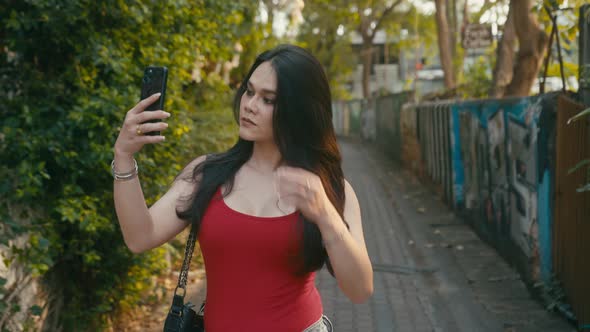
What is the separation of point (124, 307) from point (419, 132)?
36.5ft

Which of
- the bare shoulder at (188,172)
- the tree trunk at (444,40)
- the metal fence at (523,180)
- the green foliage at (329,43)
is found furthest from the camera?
the green foliage at (329,43)

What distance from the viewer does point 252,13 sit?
32.6ft

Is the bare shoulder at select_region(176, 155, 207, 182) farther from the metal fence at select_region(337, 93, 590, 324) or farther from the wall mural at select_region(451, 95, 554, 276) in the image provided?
the wall mural at select_region(451, 95, 554, 276)

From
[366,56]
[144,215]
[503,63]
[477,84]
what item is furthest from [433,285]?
[366,56]

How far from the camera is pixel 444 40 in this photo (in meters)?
20.0

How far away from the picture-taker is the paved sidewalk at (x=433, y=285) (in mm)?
6137

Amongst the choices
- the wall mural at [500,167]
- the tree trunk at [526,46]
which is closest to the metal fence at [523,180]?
the wall mural at [500,167]

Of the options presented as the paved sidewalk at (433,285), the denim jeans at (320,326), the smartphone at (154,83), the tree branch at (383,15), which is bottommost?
the paved sidewalk at (433,285)

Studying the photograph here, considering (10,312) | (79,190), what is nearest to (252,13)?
(79,190)

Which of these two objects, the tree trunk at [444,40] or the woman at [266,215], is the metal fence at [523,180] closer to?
the woman at [266,215]

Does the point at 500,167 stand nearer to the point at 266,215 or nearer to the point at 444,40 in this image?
the point at 266,215

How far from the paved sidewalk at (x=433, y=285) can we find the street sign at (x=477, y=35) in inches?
191

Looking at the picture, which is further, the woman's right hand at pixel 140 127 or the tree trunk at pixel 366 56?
the tree trunk at pixel 366 56

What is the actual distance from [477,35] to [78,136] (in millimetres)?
11783
